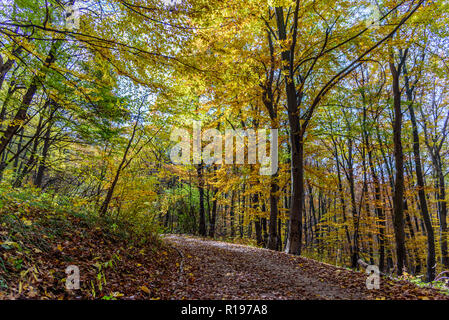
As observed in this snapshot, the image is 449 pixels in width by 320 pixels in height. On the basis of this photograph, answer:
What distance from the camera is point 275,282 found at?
4691mm

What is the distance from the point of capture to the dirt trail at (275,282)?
3.88m

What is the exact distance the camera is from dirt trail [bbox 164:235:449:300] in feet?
12.7

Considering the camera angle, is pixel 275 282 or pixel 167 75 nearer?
pixel 275 282

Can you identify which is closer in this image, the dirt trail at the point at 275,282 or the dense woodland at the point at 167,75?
the dirt trail at the point at 275,282

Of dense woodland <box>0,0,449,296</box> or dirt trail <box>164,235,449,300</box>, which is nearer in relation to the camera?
dirt trail <box>164,235,449,300</box>

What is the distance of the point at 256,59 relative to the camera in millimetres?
8891

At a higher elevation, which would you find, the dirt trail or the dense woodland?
the dense woodland

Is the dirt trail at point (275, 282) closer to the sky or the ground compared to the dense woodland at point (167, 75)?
closer to the ground

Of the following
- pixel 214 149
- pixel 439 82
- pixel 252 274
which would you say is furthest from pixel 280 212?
pixel 439 82

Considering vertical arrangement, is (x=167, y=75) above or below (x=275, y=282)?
above

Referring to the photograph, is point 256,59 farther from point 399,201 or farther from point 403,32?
point 399,201
